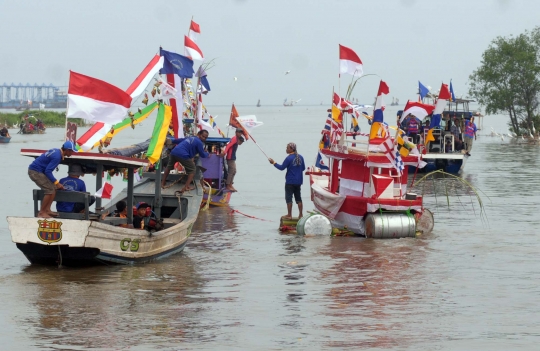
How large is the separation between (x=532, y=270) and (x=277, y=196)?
1359 cm

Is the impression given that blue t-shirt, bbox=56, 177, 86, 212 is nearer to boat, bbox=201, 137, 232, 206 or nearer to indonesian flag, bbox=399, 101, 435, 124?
indonesian flag, bbox=399, 101, 435, 124

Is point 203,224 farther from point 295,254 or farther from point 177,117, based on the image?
point 295,254

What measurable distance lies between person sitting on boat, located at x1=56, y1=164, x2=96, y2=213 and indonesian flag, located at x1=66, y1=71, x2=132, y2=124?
0.88m

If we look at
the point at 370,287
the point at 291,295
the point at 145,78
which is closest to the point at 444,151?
the point at 145,78

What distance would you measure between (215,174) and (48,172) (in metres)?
10.1

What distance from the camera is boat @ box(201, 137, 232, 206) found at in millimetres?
23391

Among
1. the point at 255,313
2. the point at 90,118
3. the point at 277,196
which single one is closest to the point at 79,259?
the point at 90,118

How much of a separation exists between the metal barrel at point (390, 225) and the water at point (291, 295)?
0.22 m

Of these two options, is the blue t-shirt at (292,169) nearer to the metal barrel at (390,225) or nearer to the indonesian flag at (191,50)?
the metal barrel at (390,225)

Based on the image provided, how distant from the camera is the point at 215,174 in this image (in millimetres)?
23562

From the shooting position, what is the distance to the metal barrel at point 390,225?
17359 millimetres

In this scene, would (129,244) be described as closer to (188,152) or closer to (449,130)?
(188,152)

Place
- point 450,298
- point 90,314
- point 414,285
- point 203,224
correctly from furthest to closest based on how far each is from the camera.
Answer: point 203,224
point 414,285
point 450,298
point 90,314

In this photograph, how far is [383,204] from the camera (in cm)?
1728
